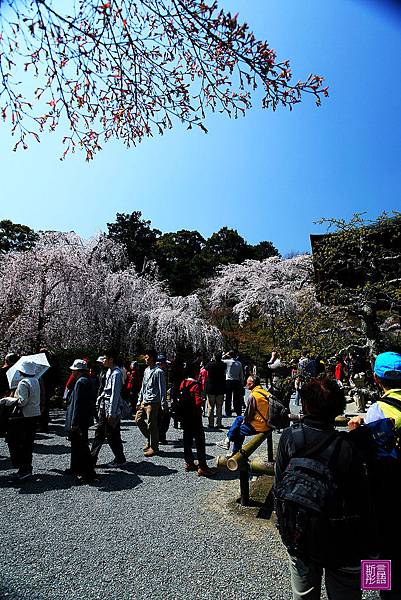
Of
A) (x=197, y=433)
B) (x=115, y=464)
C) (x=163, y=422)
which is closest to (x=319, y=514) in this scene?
(x=197, y=433)

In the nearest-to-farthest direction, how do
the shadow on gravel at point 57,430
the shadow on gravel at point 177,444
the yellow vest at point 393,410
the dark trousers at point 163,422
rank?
the yellow vest at point 393,410
the dark trousers at point 163,422
the shadow on gravel at point 177,444
the shadow on gravel at point 57,430

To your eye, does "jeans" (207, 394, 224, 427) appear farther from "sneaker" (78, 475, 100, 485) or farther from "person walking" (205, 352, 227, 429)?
"sneaker" (78, 475, 100, 485)

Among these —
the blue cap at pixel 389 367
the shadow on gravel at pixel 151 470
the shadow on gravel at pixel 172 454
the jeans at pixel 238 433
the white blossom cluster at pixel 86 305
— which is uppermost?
the white blossom cluster at pixel 86 305

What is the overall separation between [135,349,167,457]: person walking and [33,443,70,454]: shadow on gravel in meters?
1.53

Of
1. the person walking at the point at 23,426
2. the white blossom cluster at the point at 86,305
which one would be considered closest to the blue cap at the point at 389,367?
the person walking at the point at 23,426

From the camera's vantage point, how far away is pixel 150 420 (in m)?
6.58

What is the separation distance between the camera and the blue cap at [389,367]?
7.84 ft

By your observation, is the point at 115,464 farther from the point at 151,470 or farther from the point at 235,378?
the point at 235,378

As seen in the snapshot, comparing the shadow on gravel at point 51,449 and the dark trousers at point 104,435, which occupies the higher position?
the dark trousers at point 104,435

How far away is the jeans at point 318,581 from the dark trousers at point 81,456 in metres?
3.98

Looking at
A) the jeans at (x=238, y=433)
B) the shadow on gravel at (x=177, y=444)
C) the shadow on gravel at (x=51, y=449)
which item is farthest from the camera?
the shadow on gravel at (x=177, y=444)

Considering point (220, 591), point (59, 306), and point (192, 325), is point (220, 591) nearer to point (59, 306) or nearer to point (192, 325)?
point (59, 306)

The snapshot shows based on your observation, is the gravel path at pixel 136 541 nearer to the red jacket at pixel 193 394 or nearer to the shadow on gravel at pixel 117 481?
the shadow on gravel at pixel 117 481

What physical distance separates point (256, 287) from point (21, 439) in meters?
21.7
